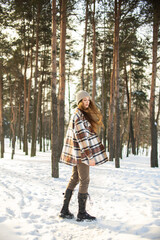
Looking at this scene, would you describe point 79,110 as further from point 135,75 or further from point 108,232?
point 135,75

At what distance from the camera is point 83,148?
3107 millimetres

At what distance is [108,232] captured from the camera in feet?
9.38

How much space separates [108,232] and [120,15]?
10.3 metres

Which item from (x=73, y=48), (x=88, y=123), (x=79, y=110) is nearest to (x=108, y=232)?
(x=88, y=123)

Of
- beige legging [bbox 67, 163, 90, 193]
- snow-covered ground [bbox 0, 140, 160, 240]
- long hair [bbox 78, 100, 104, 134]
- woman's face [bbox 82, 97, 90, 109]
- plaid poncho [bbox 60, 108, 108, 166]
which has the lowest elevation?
snow-covered ground [bbox 0, 140, 160, 240]

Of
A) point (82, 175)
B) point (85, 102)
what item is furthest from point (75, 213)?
point (85, 102)

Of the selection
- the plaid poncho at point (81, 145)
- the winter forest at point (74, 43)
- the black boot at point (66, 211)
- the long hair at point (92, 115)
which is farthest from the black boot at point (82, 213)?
the winter forest at point (74, 43)

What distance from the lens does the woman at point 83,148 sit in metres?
3.17

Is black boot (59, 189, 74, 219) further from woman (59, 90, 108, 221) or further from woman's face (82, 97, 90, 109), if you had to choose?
woman's face (82, 97, 90, 109)

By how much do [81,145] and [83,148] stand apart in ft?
0.19

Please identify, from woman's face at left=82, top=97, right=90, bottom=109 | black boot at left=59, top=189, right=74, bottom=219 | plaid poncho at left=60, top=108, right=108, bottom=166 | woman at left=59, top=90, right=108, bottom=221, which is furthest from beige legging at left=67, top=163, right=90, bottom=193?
woman's face at left=82, top=97, right=90, bottom=109

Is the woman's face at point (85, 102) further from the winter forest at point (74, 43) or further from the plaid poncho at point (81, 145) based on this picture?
the winter forest at point (74, 43)

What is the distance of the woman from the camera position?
3.17m

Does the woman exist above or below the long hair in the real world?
below
